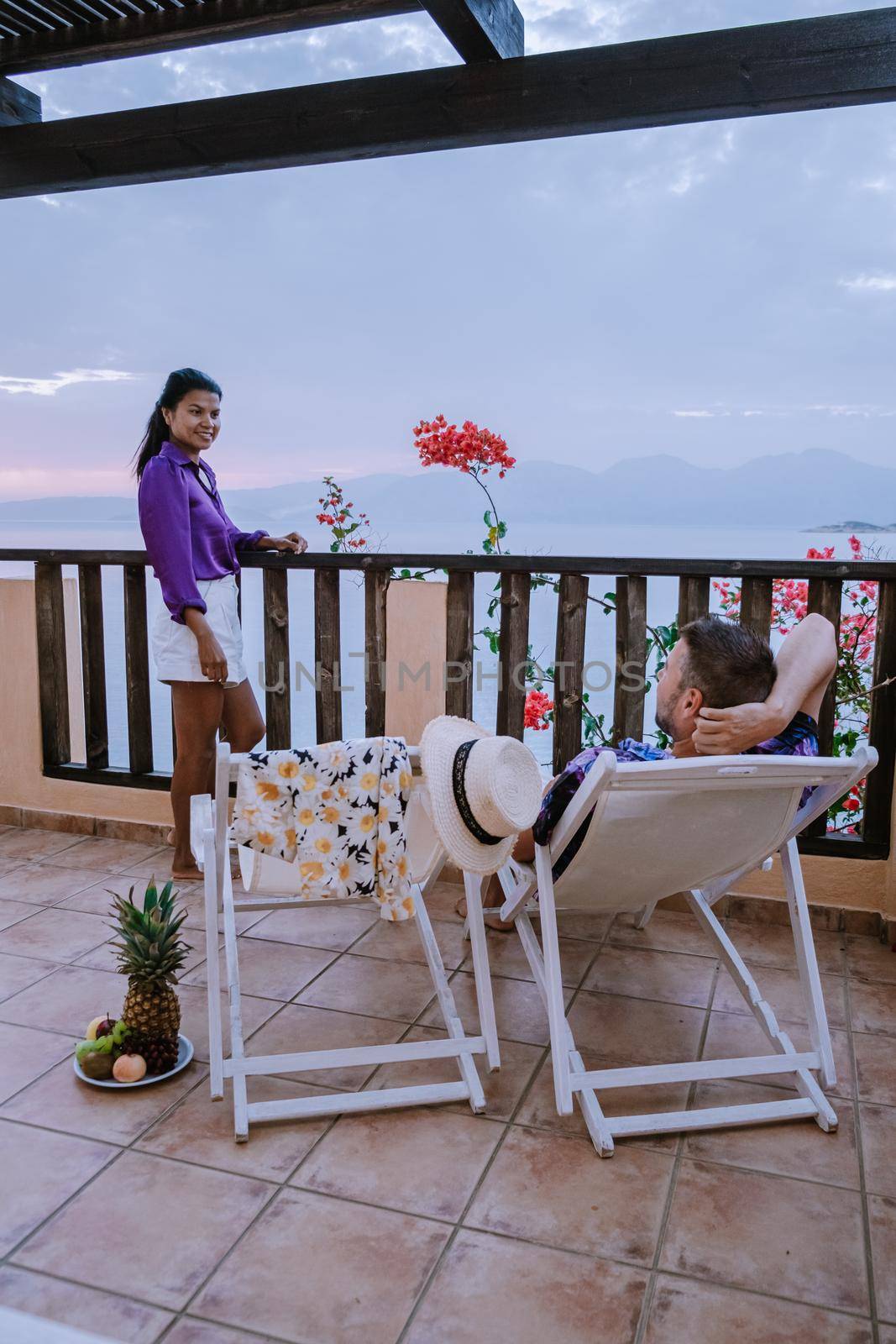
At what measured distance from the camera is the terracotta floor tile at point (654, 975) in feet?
8.73

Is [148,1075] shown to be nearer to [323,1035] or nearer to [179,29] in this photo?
[323,1035]

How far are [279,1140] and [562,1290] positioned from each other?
67 cm

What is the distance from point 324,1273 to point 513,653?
217cm

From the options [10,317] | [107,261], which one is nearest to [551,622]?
[107,261]

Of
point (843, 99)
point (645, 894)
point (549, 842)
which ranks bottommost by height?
point (645, 894)

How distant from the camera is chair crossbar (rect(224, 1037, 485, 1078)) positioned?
2102mm

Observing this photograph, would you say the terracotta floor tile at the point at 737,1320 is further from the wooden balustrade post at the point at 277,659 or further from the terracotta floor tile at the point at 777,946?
the wooden balustrade post at the point at 277,659

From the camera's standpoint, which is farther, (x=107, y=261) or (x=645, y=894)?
(x=107, y=261)

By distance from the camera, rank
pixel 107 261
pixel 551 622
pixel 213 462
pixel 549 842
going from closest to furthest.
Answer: pixel 549 842 → pixel 551 622 → pixel 213 462 → pixel 107 261

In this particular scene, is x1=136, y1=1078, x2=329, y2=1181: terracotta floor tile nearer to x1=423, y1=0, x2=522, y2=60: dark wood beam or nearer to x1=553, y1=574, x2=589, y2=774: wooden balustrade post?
x1=553, y1=574, x2=589, y2=774: wooden balustrade post

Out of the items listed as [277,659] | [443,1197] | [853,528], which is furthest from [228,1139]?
[853,528]

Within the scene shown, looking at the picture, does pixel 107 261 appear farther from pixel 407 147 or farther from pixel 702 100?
pixel 702 100

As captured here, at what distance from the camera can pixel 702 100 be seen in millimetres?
2861

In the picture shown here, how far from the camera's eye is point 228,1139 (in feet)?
6.48
